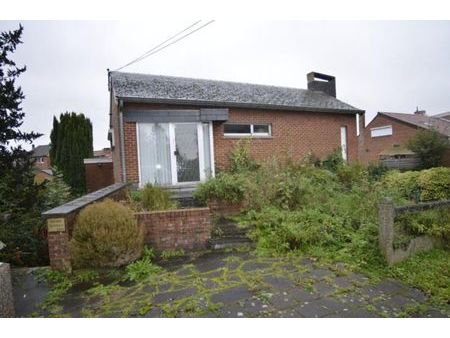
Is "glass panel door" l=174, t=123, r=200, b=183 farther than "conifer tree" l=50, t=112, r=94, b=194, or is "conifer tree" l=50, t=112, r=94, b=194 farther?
"conifer tree" l=50, t=112, r=94, b=194

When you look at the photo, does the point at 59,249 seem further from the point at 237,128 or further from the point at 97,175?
the point at 97,175

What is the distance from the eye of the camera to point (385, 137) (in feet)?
95.6

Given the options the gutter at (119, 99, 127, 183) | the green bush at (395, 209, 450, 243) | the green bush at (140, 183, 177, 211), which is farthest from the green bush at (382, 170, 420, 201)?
the gutter at (119, 99, 127, 183)

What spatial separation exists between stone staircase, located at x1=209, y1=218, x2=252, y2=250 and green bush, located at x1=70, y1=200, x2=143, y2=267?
1501 millimetres

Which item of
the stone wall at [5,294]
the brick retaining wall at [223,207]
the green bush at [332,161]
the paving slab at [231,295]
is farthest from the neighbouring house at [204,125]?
the paving slab at [231,295]

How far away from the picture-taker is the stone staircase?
16.9 ft

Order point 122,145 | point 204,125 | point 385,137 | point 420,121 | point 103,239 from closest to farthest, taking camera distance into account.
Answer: point 103,239, point 122,145, point 204,125, point 420,121, point 385,137

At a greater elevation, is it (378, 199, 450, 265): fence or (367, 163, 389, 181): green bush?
(367, 163, 389, 181): green bush

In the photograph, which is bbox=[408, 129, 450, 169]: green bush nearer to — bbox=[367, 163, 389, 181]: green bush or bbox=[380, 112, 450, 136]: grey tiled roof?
bbox=[367, 163, 389, 181]: green bush

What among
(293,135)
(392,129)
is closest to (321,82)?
(293,135)

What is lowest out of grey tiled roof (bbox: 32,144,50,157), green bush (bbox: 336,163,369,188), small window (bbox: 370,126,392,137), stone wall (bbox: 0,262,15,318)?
stone wall (bbox: 0,262,15,318)

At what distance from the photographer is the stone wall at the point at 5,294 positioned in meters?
2.83

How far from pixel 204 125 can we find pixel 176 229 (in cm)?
521

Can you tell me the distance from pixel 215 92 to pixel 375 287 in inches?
369
